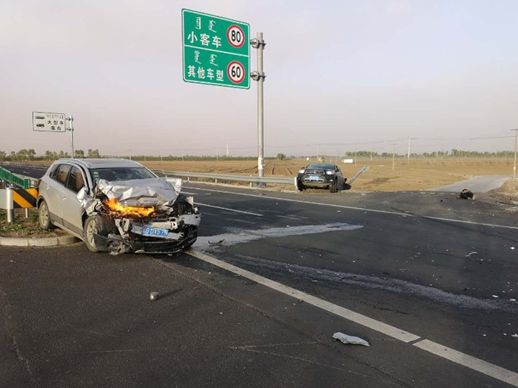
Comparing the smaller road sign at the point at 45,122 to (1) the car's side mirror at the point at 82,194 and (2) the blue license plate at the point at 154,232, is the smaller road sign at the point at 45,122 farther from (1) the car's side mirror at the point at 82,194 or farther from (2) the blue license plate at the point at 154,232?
(2) the blue license plate at the point at 154,232

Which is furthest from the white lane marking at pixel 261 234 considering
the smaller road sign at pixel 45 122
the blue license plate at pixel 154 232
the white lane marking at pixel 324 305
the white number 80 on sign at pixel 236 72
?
the smaller road sign at pixel 45 122

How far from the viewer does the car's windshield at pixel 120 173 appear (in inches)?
335

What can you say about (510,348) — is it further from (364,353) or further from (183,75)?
(183,75)

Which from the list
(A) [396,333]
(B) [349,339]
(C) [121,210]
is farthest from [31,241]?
(A) [396,333]

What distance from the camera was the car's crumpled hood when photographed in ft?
25.1

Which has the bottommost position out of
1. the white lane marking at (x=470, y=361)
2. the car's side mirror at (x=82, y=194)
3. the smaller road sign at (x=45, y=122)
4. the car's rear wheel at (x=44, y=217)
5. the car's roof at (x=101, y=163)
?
the white lane marking at (x=470, y=361)

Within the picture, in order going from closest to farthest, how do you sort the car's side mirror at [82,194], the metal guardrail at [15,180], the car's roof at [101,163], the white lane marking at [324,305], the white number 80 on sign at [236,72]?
the white lane marking at [324,305], the car's side mirror at [82,194], the car's roof at [101,163], the metal guardrail at [15,180], the white number 80 on sign at [236,72]

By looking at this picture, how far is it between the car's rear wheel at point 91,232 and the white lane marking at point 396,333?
235 cm

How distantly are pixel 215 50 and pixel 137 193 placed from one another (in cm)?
1653

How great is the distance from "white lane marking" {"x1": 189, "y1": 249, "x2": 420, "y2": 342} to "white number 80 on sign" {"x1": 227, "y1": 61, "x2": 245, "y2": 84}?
17082 mm

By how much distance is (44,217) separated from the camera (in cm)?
960

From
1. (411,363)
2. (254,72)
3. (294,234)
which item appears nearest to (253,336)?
(411,363)

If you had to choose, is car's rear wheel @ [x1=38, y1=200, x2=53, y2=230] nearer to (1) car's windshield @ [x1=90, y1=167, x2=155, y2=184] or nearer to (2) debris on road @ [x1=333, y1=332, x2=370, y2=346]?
(1) car's windshield @ [x1=90, y1=167, x2=155, y2=184]

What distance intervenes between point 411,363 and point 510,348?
3.70 ft
